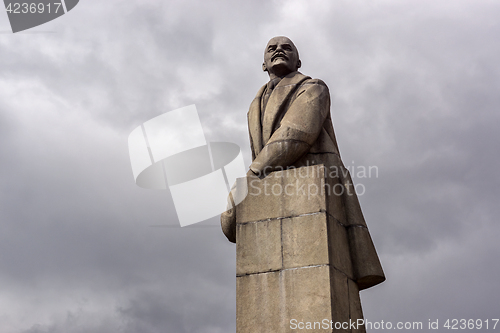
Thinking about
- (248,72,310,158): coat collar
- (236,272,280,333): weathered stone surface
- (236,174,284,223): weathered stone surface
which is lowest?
(236,272,280,333): weathered stone surface

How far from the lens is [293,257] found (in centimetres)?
831

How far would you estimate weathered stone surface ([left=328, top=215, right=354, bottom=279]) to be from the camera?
834cm

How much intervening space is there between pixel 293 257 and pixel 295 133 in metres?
2.19

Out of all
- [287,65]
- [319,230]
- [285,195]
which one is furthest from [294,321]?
[287,65]

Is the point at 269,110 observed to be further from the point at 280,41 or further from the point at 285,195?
the point at 285,195

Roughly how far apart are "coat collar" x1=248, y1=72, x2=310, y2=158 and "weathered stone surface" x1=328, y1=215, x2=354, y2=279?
2.15 metres

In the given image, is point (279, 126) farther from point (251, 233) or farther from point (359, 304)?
point (359, 304)

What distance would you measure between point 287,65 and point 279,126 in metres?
1.41

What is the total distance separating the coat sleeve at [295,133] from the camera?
30.5 feet

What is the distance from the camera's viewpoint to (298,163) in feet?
31.0

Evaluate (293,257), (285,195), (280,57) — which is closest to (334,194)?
(285,195)

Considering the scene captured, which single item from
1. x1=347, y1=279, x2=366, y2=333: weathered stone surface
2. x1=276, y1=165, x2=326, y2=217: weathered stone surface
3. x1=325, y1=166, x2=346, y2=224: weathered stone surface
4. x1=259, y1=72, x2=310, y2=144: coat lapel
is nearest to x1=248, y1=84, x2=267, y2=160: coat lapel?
x1=259, y1=72, x2=310, y2=144: coat lapel

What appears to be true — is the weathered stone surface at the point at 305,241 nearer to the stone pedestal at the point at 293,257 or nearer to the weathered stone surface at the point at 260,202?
the stone pedestal at the point at 293,257

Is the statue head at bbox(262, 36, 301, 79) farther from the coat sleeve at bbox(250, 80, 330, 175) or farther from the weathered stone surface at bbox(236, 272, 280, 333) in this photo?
the weathered stone surface at bbox(236, 272, 280, 333)
